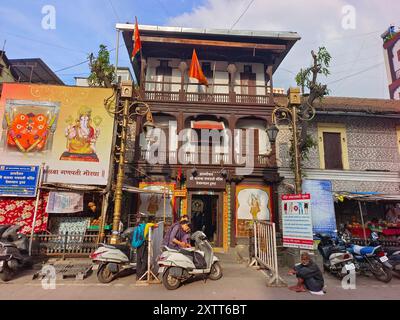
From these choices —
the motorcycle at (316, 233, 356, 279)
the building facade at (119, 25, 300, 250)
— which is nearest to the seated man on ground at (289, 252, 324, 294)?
the motorcycle at (316, 233, 356, 279)

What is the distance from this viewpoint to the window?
1292 cm

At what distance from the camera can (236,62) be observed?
1428 centimetres

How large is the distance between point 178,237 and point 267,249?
2.46 metres

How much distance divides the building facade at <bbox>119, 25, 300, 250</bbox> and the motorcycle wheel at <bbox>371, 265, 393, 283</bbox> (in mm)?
5438

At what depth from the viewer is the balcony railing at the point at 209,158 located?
40.0 ft

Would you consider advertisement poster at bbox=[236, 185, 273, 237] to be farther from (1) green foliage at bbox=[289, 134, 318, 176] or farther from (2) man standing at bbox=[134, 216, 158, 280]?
(2) man standing at bbox=[134, 216, 158, 280]

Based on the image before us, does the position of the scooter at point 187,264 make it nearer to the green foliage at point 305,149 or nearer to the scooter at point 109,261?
the scooter at point 109,261

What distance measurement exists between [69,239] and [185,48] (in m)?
10.8

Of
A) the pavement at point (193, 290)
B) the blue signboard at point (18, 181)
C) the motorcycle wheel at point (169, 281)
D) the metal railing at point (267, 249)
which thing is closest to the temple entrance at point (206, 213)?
the metal railing at point (267, 249)

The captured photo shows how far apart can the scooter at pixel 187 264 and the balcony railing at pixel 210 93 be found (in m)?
8.45

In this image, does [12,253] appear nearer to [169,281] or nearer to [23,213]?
[23,213]

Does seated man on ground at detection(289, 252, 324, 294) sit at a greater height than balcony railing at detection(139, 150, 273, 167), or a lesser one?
lesser
